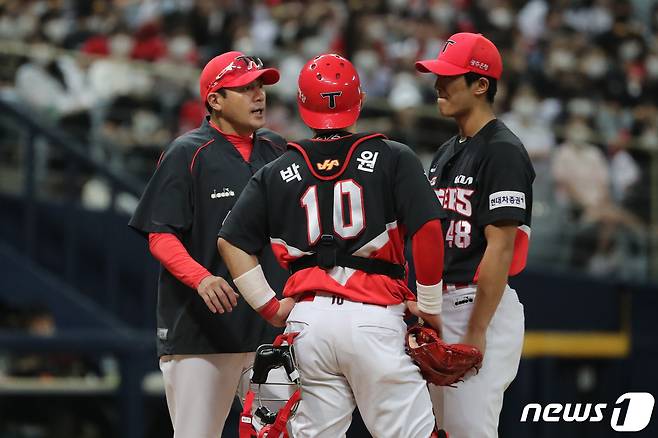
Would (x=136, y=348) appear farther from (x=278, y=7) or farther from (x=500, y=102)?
(x=278, y=7)

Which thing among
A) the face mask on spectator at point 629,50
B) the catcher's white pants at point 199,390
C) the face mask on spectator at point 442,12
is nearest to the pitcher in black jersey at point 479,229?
the catcher's white pants at point 199,390

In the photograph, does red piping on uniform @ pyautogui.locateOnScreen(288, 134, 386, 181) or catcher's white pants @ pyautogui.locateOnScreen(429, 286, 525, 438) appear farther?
catcher's white pants @ pyautogui.locateOnScreen(429, 286, 525, 438)

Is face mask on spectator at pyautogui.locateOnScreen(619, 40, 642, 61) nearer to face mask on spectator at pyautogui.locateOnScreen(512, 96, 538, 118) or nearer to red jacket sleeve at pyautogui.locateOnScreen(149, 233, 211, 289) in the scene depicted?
face mask on spectator at pyautogui.locateOnScreen(512, 96, 538, 118)

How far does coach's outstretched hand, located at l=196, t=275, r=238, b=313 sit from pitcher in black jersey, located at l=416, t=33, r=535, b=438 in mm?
884

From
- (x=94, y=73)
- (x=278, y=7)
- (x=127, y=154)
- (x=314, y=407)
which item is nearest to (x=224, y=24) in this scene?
(x=278, y=7)

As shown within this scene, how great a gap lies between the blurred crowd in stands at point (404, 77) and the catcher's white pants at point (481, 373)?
6.05 m

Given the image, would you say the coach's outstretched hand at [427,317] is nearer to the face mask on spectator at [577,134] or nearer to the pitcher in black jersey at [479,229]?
the pitcher in black jersey at [479,229]

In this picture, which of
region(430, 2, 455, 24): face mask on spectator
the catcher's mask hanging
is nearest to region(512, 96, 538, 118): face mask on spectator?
region(430, 2, 455, 24): face mask on spectator

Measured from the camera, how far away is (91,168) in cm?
1001

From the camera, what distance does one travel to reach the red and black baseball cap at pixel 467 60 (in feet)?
16.7

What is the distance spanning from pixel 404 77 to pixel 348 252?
959 cm

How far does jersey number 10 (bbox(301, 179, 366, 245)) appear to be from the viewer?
466 centimetres

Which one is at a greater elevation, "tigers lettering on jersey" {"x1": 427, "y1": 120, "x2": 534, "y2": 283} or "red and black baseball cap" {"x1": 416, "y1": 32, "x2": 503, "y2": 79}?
"red and black baseball cap" {"x1": 416, "y1": 32, "x2": 503, "y2": 79}

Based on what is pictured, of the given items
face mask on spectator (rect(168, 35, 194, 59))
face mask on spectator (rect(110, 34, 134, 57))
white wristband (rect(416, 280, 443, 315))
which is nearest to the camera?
white wristband (rect(416, 280, 443, 315))
